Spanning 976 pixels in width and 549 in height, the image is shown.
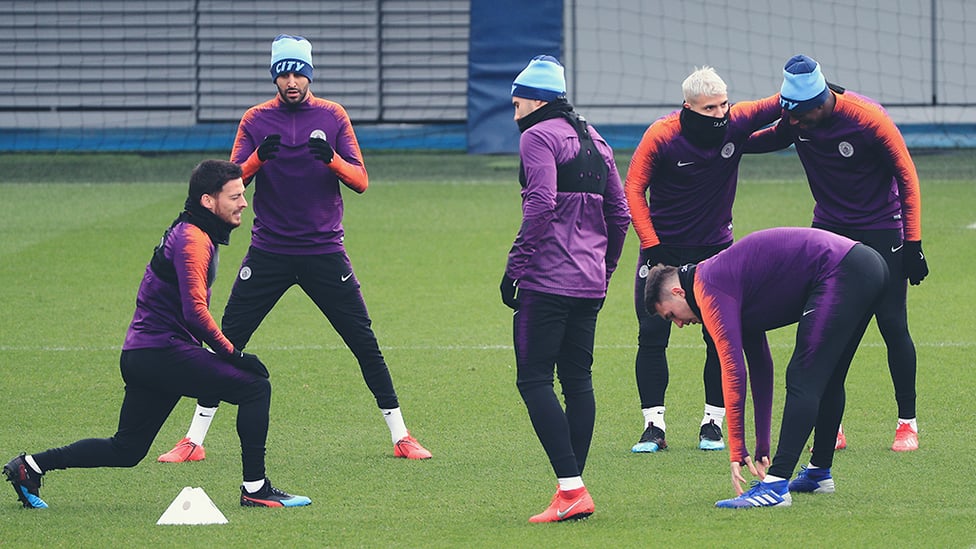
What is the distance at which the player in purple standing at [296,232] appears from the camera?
6961 millimetres

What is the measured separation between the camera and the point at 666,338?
716 cm

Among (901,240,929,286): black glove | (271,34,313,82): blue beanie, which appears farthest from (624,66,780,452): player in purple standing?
(271,34,313,82): blue beanie

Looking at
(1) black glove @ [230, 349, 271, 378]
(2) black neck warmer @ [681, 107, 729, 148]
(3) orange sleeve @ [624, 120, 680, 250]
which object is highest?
(2) black neck warmer @ [681, 107, 729, 148]

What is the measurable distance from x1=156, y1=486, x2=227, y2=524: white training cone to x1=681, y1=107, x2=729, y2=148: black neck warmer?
2707 mm

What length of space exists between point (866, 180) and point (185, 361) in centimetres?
315

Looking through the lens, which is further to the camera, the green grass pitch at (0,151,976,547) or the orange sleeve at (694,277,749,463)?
the green grass pitch at (0,151,976,547)

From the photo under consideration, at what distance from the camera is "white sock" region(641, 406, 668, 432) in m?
7.01

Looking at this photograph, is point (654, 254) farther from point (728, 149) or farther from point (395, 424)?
point (395, 424)

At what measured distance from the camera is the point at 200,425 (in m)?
6.94

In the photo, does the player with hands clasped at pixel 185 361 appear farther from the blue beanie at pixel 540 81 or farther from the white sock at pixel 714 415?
the white sock at pixel 714 415

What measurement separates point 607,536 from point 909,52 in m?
16.9

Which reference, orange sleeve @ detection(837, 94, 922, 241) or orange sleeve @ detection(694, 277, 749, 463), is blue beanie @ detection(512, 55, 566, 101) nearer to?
orange sleeve @ detection(694, 277, 749, 463)

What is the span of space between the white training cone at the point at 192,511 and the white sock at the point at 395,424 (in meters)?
1.33

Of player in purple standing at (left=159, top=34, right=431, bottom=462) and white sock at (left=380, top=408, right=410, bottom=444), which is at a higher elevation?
player in purple standing at (left=159, top=34, right=431, bottom=462)
